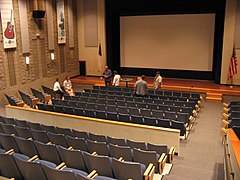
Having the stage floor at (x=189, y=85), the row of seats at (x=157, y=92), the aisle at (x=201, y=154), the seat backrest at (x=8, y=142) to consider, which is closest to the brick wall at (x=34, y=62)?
the stage floor at (x=189, y=85)

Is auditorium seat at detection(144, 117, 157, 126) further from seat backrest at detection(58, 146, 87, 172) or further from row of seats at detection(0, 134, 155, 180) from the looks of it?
seat backrest at detection(58, 146, 87, 172)

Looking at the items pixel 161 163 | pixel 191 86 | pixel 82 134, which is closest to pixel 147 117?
pixel 82 134

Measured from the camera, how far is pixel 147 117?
25.4ft

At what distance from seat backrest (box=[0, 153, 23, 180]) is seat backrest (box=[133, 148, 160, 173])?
2026 mm

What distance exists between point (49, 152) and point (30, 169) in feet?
2.79

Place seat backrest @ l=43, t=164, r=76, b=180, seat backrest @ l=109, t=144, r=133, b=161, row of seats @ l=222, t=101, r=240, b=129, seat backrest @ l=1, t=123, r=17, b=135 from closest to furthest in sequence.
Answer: seat backrest @ l=43, t=164, r=76, b=180, seat backrest @ l=109, t=144, r=133, b=161, seat backrest @ l=1, t=123, r=17, b=135, row of seats @ l=222, t=101, r=240, b=129

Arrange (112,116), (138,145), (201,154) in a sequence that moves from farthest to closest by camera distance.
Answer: (112,116), (201,154), (138,145)

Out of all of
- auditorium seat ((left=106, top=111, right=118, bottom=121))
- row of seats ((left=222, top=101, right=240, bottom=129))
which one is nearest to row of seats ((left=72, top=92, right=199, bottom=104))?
row of seats ((left=222, top=101, right=240, bottom=129))

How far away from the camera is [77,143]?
18.5 ft

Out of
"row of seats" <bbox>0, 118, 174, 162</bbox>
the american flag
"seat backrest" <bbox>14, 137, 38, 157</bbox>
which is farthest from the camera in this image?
the american flag

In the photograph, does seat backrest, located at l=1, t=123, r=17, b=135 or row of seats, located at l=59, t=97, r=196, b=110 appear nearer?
seat backrest, located at l=1, t=123, r=17, b=135

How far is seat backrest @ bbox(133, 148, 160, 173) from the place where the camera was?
4.98 metres

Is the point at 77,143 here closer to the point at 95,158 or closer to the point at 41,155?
the point at 41,155

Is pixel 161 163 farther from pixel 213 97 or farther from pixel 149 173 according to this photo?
pixel 213 97
